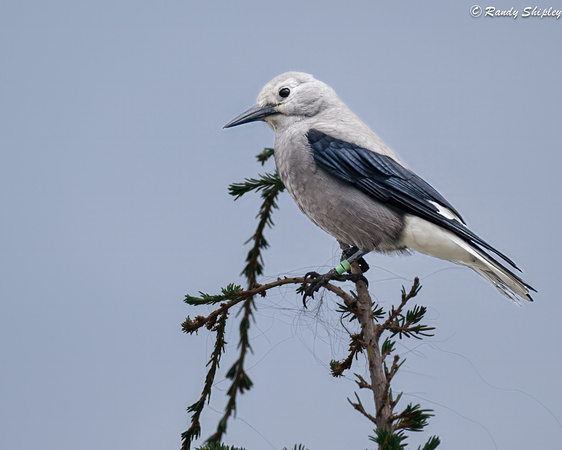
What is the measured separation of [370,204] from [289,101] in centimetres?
51

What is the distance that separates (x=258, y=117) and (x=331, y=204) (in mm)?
463

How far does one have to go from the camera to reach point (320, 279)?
1964mm

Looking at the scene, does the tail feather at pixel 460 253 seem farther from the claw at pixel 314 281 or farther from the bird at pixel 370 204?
the claw at pixel 314 281

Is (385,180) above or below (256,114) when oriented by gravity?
below

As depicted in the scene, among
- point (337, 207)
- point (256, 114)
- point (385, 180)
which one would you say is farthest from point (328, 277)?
point (256, 114)

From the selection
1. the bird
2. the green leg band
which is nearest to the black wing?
the bird

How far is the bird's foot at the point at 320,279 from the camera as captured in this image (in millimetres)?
1959

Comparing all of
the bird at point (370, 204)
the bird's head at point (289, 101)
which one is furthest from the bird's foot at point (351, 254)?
the bird's head at point (289, 101)

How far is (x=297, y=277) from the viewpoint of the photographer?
193 cm

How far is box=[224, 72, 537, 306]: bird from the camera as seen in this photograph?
1.99 metres

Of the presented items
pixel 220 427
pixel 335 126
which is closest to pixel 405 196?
pixel 335 126

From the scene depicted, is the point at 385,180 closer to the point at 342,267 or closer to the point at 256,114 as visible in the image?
the point at 342,267

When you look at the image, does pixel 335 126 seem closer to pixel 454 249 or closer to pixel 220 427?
pixel 454 249

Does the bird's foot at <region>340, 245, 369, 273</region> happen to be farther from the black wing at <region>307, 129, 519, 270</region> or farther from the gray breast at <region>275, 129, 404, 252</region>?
the black wing at <region>307, 129, 519, 270</region>
